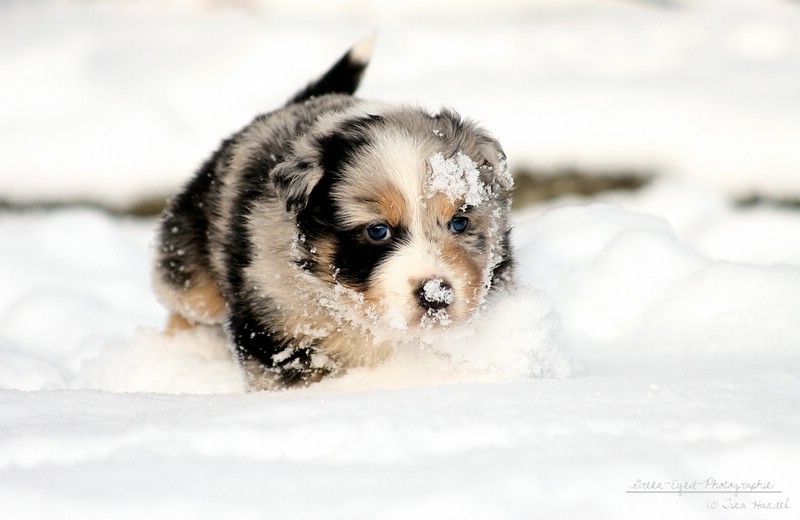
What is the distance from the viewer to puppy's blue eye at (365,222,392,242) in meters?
2.71

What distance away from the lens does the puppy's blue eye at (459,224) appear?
2.79m

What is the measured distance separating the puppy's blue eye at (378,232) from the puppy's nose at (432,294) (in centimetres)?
24

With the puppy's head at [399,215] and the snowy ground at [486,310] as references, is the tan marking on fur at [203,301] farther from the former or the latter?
the puppy's head at [399,215]

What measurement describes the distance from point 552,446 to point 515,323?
110cm

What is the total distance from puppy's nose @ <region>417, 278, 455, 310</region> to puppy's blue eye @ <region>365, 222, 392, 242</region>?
0.24m

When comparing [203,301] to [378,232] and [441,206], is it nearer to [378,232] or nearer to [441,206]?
[378,232]

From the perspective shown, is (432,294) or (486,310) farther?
(486,310)

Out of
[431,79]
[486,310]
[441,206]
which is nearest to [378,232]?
[441,206]

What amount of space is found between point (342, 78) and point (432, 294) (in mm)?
1719

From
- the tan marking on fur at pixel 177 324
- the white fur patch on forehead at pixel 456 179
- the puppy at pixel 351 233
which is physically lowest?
the tan marking on fur at pixel 177 324

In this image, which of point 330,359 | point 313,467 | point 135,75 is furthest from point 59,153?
point 313,467

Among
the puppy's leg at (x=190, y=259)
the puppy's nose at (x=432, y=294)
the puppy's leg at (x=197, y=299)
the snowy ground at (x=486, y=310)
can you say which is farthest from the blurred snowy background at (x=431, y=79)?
the puppy's nose at (x=432, y=294)

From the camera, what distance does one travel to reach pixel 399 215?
2674 mm

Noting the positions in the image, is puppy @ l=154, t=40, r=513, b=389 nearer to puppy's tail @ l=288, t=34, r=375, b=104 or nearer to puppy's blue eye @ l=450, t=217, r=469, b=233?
puppy's blue eye @ l=450, t=217, r=469, b=233
